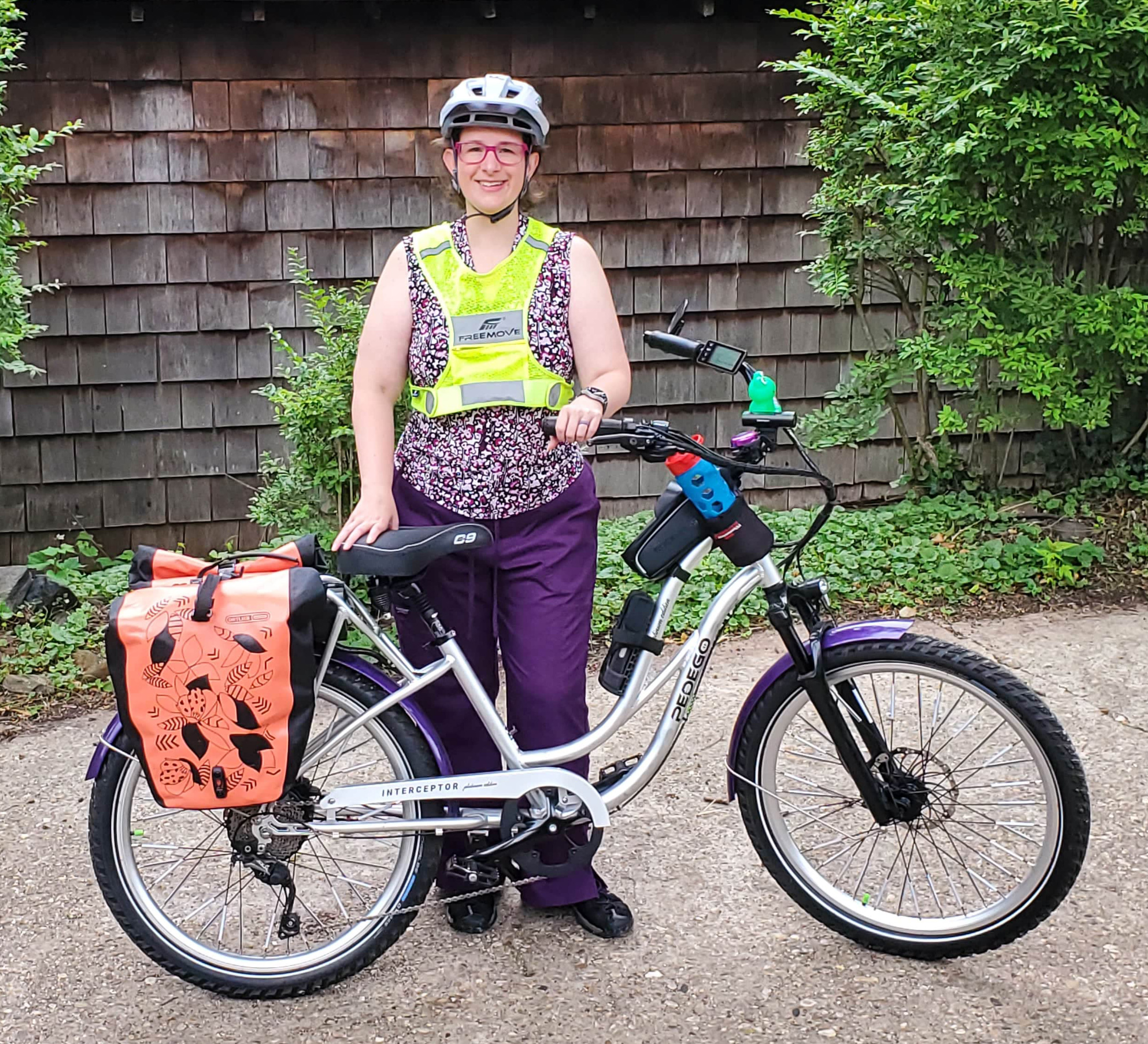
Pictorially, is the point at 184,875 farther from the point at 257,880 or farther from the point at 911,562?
the point at 911,562

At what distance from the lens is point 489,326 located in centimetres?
235

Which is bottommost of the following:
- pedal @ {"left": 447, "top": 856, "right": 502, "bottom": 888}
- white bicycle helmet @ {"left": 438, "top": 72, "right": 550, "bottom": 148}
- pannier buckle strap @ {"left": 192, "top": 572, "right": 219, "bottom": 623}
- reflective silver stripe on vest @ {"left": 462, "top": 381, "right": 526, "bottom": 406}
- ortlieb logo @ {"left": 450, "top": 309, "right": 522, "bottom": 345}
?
pedal @ {"left": 447, "top": 856, "right": 502, "bottom": 888}

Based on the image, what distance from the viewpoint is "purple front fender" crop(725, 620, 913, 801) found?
2336mm

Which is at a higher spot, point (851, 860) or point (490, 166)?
point (490, 166)

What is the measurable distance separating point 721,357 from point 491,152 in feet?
1.91

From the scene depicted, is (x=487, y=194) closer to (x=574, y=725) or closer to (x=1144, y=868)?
(x=574, y=725)

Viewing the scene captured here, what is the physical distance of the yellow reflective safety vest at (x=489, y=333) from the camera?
236 centimetres

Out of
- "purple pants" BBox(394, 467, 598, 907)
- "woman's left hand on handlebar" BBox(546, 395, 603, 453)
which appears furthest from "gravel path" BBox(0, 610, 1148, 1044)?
"woman's left hand on handlebar" BBox(546, 395, 603, 453)

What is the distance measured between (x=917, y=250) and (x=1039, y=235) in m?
0.57

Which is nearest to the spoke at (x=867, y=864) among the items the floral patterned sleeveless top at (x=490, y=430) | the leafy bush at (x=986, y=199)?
the floral patterned sleeveless top at (x=490, y=430)

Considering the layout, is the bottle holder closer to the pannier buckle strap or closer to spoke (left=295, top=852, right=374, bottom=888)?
the pannier buckle strap

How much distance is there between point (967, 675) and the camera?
2283 mm

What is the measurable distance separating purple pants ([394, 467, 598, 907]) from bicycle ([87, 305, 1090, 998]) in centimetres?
7

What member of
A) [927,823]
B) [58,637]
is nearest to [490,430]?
[927,823]
